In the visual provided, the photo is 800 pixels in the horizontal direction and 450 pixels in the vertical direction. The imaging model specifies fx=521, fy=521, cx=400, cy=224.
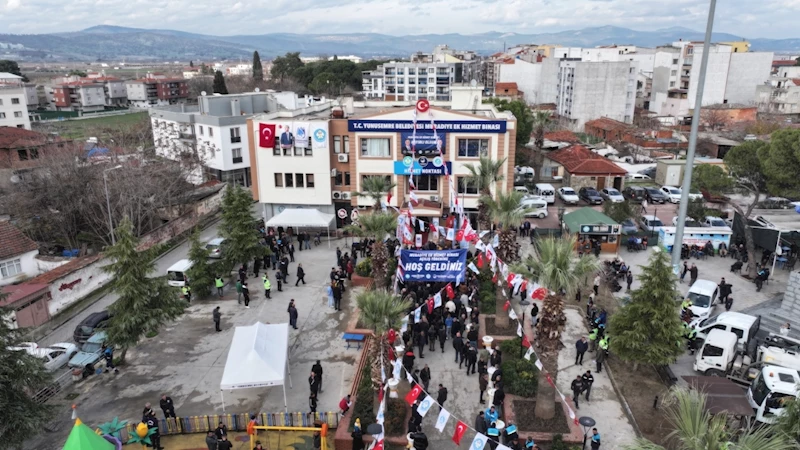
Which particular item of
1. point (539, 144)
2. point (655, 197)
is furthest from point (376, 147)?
point (539, 144)

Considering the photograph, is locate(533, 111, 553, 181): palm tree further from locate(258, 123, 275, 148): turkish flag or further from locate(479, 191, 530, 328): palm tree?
locate(479, 191, 530, 328): palm tree

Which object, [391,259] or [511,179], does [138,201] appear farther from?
[511,179]

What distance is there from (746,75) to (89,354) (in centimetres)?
11462

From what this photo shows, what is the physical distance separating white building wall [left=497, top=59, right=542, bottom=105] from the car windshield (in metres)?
94.8

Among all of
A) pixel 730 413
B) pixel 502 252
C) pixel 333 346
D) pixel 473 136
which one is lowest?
pixel 333 346

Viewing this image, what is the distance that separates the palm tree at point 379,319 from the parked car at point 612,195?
2894cm

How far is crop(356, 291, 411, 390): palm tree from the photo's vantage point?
595 inches

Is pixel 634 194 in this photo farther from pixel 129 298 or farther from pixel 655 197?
pixel 129 298

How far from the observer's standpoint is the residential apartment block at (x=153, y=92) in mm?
138625

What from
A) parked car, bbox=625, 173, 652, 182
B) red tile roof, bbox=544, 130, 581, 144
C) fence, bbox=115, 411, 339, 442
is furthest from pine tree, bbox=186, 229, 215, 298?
red tile roof, bbox=544, 130, 581, 144

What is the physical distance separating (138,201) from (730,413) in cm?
3506

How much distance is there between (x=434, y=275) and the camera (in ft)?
71.2

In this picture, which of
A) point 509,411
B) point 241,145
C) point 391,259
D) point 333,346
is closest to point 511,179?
point 391,259

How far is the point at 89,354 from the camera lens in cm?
1992
